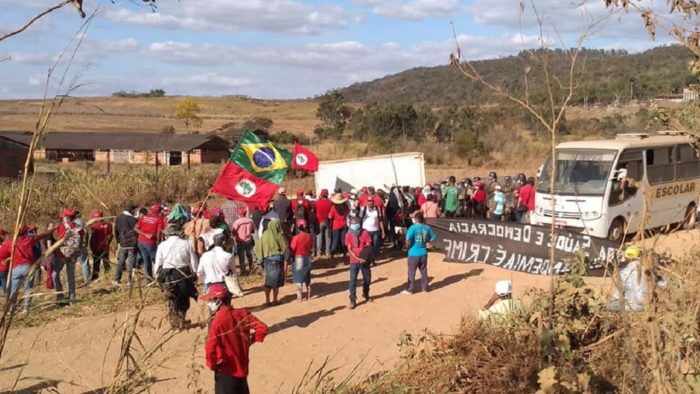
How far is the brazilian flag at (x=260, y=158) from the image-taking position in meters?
15.2

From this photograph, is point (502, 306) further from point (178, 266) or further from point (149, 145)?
point (149, 145)

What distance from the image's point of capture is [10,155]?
35781 millimetres

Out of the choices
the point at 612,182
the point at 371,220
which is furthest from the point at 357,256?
the point at 612,182

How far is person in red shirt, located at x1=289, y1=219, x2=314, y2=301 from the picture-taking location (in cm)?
1309

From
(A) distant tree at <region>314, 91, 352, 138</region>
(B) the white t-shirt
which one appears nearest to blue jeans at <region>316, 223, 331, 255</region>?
(B) the white t-shirt

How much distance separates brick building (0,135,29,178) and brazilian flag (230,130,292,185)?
24.2m

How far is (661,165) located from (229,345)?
15.2 m

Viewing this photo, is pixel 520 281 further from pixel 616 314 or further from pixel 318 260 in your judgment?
pixel 616 314

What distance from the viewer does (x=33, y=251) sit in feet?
41.0

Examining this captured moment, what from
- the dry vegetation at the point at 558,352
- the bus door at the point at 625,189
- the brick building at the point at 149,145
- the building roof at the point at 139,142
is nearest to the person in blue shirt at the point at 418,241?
the bus door at the point at 625,189

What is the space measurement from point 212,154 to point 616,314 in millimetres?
42521

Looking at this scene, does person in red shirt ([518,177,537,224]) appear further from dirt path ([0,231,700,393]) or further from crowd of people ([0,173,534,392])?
dirt path ([0,231,700,393])

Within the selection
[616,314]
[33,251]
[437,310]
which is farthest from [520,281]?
[33,251]

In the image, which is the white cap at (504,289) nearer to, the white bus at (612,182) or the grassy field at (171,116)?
the white bus at (612,182)
